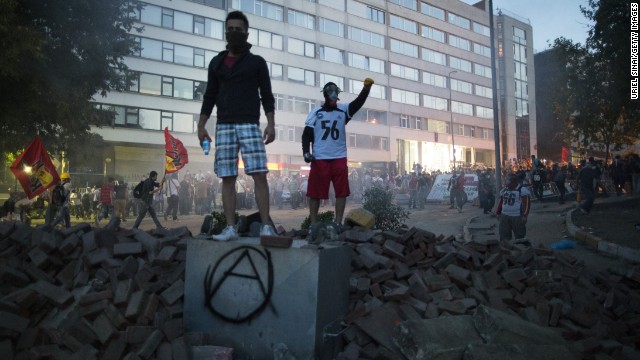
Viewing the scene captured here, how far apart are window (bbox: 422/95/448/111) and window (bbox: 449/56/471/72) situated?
5.03 meters

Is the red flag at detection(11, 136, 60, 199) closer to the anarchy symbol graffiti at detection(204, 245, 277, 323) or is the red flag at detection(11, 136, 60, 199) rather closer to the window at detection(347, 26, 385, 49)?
the anarchy symbol graffiti at detection(204, 245, 277, 323)

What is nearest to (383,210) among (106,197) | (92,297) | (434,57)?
(92,297)

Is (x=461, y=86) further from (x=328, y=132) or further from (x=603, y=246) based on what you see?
(x=328, y=132)

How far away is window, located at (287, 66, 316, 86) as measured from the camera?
39.5 metres

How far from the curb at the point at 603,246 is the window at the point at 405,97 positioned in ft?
124

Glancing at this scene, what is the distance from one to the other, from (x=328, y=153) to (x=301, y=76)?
36095 mm

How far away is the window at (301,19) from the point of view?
39.8 metres

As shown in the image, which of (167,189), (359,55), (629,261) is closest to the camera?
(629,261)

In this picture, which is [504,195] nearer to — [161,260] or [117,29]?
[161,260]

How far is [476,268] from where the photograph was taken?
4570 millimetres

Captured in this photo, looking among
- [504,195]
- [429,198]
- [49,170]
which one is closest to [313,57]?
[429,198]

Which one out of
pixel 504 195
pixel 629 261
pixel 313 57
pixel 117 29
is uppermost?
pixel 313 57

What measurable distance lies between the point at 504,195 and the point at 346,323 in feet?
21.0

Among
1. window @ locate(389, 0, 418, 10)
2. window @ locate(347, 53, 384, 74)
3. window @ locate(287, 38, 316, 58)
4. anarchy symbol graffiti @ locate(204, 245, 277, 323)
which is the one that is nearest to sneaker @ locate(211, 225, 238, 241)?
anarchy symbol graffiti @ locate(204, 245, 277, 323)
